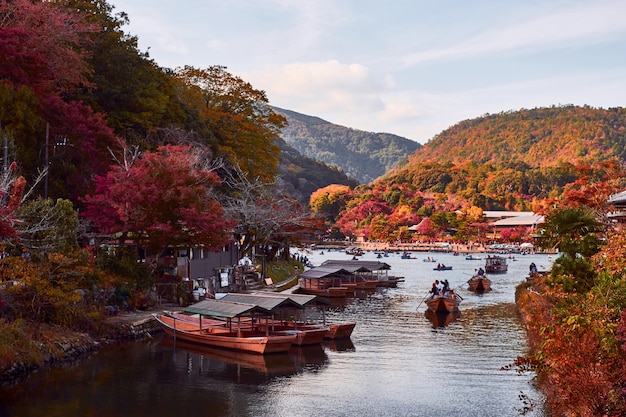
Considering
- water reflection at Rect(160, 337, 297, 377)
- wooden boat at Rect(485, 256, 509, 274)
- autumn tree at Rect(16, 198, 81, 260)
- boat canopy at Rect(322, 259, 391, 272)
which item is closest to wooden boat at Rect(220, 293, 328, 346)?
water reflection at Rect(160, 337, 297, 377)

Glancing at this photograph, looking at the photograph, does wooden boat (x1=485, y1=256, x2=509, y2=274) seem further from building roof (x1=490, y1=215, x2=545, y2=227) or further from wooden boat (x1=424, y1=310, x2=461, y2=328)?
building roof (x1=490, y1=215, x2=545, y2=227)

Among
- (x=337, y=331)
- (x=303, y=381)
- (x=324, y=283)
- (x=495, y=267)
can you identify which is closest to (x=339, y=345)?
(x=337, y=331)

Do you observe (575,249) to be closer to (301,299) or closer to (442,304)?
(301,299)

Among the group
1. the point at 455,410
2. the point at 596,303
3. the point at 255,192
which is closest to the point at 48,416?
the point at 455,410

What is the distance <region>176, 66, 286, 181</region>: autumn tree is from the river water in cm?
3527

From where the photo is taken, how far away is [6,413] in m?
22.1

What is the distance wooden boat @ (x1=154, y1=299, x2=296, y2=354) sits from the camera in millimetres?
32156

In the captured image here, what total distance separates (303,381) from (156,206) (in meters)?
17.7

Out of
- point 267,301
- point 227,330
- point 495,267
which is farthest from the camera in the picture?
point 495,267

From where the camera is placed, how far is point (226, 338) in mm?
33094

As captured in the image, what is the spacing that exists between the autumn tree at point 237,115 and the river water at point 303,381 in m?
35.3

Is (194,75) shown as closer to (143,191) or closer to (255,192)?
(255,192)

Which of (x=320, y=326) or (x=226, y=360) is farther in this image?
(x=320, y=326)

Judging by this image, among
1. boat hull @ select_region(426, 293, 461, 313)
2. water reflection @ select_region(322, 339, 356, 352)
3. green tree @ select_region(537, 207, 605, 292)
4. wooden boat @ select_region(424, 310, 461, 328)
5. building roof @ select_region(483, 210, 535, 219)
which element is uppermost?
building roof @ select_region(483, 210, 535, 219)
